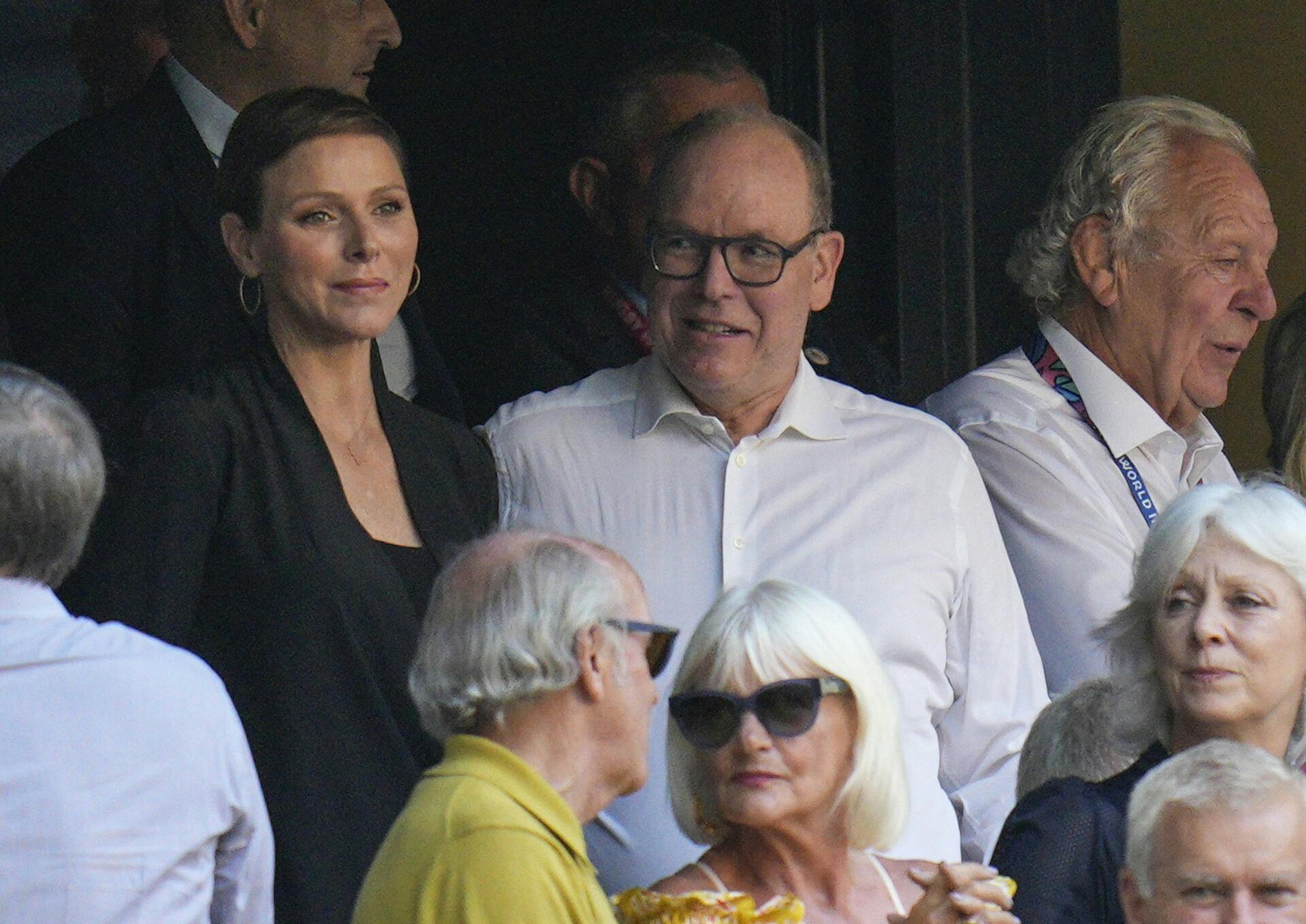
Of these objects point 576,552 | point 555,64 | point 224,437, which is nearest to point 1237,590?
point 576,552

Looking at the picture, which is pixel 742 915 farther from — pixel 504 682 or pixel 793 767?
pixel 504 682

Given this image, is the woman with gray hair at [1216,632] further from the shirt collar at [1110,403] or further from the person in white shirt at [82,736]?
the person in white shirt at [82,736]

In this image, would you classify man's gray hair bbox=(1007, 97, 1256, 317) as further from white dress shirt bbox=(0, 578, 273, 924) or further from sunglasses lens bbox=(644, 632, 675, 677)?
white dress shirt bbox=(0, 578, 273, 924)

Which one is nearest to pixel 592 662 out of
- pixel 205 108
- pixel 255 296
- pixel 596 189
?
pixel 255 296

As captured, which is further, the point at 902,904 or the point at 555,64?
the point at 555,64

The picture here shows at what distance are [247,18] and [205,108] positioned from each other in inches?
8.0

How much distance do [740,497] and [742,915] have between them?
105 cm

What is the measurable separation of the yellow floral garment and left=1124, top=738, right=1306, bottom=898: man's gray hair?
0.45m

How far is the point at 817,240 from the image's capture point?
166 inches

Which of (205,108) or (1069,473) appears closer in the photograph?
(205,108)

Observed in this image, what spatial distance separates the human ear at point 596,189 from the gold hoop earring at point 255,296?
1134 mm

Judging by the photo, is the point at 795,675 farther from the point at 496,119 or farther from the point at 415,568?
the point at 496,119

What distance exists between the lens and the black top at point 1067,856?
3271mm

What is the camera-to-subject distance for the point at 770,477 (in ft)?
13.4
